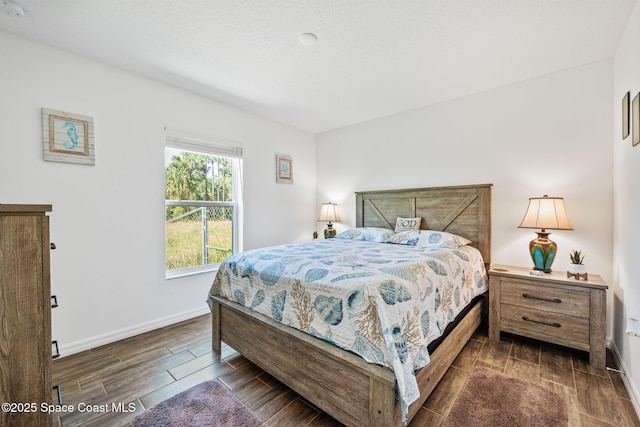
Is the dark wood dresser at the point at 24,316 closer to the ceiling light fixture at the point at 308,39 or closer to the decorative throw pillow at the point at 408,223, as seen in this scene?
the ceiling light fixture at the point at 308,39

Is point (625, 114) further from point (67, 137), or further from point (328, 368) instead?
point (67, 137)

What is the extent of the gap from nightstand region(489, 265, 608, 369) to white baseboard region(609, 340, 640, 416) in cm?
12

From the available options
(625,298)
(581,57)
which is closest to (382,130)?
(581,57)

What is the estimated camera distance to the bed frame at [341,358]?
132 centimetres

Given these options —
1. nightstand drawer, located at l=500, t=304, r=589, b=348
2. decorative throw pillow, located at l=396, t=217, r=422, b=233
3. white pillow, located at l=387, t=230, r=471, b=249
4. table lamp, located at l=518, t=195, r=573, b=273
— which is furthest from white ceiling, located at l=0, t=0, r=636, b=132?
nightstand drawer, located at l=500, t=304, r=589, b=348

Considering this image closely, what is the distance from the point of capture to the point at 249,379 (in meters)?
1.94

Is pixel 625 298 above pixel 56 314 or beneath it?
above

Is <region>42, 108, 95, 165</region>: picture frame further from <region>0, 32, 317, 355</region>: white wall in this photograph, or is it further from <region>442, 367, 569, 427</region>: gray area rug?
<region>442, 367, 569, 427</region>: gray area rug

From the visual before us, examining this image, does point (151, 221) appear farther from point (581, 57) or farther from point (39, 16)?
point (581, 57)

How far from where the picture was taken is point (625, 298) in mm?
1988

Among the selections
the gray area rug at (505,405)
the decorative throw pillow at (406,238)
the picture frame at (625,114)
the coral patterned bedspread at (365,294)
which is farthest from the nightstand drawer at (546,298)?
the picture frame at (625,114)

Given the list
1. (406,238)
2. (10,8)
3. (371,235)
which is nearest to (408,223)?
(406,238)

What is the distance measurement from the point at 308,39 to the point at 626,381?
334cm

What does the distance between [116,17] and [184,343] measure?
266 cm
